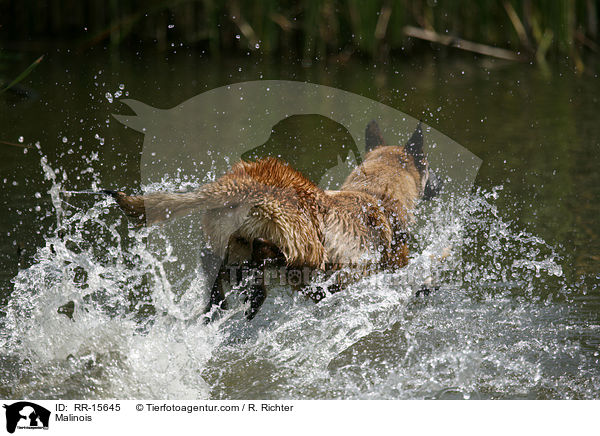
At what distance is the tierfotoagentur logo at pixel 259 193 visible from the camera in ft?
10.0

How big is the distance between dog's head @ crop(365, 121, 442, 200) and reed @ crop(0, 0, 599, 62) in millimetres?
5106

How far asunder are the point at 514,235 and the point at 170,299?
7.61 feet

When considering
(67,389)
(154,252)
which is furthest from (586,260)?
(67,389)

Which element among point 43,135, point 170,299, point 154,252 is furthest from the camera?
point 43,135

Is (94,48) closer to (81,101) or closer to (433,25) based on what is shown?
(81,101)

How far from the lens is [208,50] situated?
1155cm

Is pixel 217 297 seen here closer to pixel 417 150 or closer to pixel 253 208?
pixel 253 208

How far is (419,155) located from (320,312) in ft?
4.10

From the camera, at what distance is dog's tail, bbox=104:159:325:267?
293 cm

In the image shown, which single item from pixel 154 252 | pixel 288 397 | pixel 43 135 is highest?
pixel 43 135

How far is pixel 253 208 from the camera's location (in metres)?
3.05
